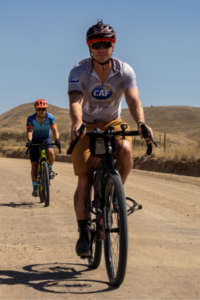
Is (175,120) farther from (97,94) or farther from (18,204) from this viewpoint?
(97,94)

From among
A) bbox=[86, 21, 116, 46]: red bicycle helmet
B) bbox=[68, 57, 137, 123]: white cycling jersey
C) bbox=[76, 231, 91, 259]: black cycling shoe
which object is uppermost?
bbox=[86, 21, 116, 46]: red bicycle helmet

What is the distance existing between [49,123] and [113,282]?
5.55 metres

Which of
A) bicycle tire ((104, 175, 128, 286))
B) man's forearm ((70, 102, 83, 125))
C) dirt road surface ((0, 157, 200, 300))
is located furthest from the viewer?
man's forearm ((70, 102, 83, 125))

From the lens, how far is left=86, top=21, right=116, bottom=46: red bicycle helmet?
405 centimetres

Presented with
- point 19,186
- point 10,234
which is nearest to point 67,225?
point 10,234

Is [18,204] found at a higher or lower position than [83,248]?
lower

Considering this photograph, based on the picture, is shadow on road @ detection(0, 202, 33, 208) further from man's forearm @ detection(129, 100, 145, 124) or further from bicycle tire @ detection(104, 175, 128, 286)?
man's forearm @ detection(129, 100, 145, 124)

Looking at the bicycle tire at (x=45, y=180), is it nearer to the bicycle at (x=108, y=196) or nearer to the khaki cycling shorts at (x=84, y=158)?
the khaki cycling shorts at (x=84, y=158)

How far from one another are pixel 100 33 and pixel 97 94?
0.59 m

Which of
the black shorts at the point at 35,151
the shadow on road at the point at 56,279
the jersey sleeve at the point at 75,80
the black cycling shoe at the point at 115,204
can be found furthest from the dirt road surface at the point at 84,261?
the jersey sleeve at the point at 75,80

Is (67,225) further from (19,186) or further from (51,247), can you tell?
(19,186)

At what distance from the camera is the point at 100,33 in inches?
159

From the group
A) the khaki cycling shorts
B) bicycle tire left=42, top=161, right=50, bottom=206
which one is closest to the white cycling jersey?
the khaki cycling shorts

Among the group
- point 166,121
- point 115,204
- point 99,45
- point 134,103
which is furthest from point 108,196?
point 166,121
